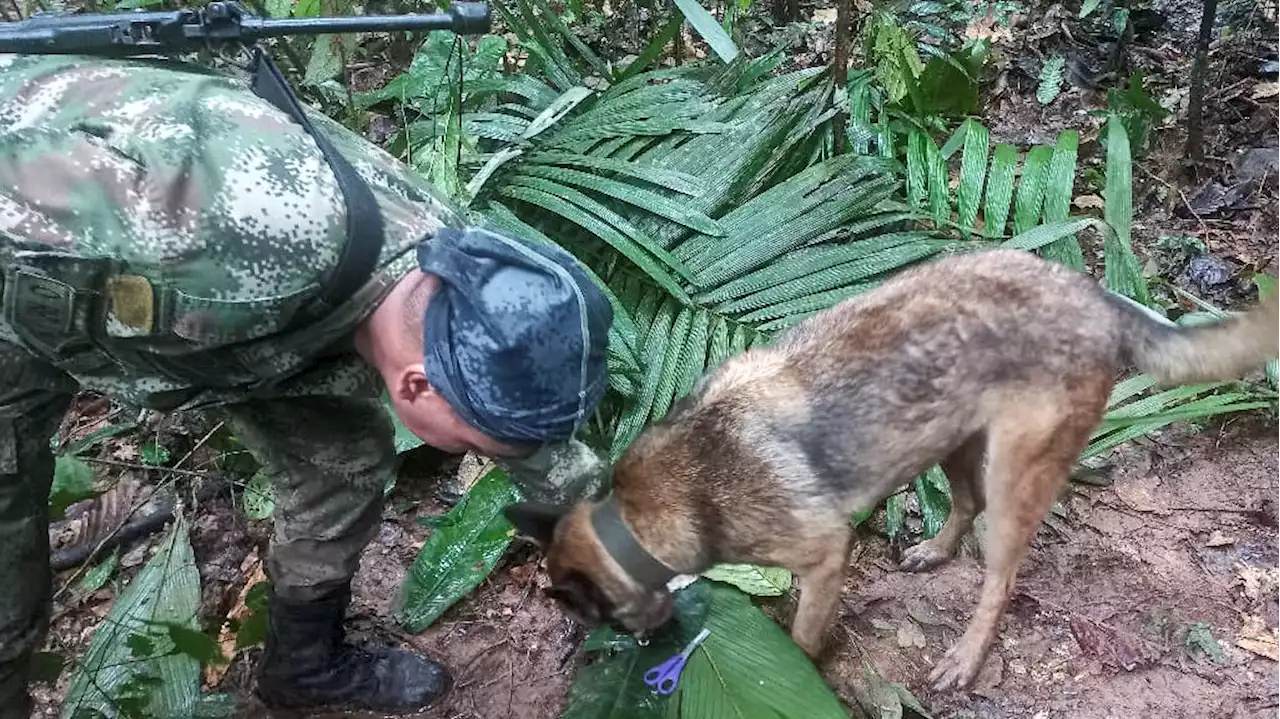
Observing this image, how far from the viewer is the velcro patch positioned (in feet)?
6.56

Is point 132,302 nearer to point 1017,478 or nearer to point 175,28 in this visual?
point 175,28

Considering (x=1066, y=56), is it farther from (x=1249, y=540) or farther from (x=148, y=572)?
(x=148, y=572)

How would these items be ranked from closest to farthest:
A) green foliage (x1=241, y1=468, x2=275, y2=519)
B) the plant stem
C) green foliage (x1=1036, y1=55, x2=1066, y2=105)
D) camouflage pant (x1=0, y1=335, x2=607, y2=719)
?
1. camouflage pant (x1=0, y1=335, x2=607, y2=719)
2. green foliage (x1=241, y1=468, x2=275, y2=519)
3. the plant stem
4. green foliage (x1=1036, y1=55, x2=1066, y2=105)

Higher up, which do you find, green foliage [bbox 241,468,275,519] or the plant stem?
the plant stem

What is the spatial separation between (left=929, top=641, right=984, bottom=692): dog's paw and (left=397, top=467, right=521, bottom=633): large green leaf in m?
1.52

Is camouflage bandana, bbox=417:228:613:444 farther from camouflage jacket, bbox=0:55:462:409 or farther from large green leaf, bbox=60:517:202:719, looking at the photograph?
large green leaf, bbox=60:517:202:719

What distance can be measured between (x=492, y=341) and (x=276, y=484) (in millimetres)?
1276

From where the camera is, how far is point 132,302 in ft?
6.64

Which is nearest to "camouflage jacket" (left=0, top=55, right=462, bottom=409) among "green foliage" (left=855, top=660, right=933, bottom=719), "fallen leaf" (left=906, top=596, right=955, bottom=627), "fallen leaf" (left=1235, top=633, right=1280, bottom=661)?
"green foliage" (left=855, top=660, right=933, bottom=719)

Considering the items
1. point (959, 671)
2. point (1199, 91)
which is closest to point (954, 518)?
point (959, 671)

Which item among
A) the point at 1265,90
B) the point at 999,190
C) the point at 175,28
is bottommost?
Result: the point at 999,190

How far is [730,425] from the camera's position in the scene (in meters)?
3.02

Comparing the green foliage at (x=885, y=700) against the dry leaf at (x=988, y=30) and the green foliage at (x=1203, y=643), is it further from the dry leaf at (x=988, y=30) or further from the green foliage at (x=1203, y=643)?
the dry leaf at (x=988, y=30)

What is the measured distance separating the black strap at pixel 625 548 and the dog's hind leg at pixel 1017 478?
1.07 metres
